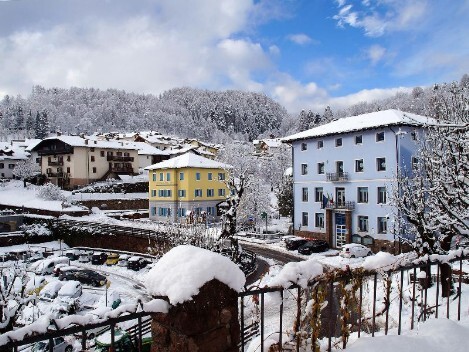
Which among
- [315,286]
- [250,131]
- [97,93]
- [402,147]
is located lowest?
[315,286]

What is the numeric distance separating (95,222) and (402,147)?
1284 inches

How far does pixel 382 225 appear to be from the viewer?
31.4 meters

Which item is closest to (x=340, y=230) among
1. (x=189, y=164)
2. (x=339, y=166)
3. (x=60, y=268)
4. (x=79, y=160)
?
(x=339, y=166)

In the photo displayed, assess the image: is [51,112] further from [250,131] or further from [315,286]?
[315,286]

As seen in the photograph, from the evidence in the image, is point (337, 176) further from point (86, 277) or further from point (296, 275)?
point (296, 275)

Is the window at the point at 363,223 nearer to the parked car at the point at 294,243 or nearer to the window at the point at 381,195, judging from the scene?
the window at the point at 381,195

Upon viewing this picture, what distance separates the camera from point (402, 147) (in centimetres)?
3027

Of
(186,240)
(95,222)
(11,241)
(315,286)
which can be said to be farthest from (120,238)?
(315,286)

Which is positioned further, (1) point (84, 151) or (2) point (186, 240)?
(1) point (84, 151)

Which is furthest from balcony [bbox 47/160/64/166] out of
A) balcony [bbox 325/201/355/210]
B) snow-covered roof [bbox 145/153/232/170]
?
balcony [bbox 325/201/355/210]

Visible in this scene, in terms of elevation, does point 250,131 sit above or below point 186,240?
above

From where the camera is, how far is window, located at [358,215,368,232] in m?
32.7

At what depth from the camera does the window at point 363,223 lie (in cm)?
3266

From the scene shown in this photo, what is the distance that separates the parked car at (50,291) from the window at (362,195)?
24.6 metres
